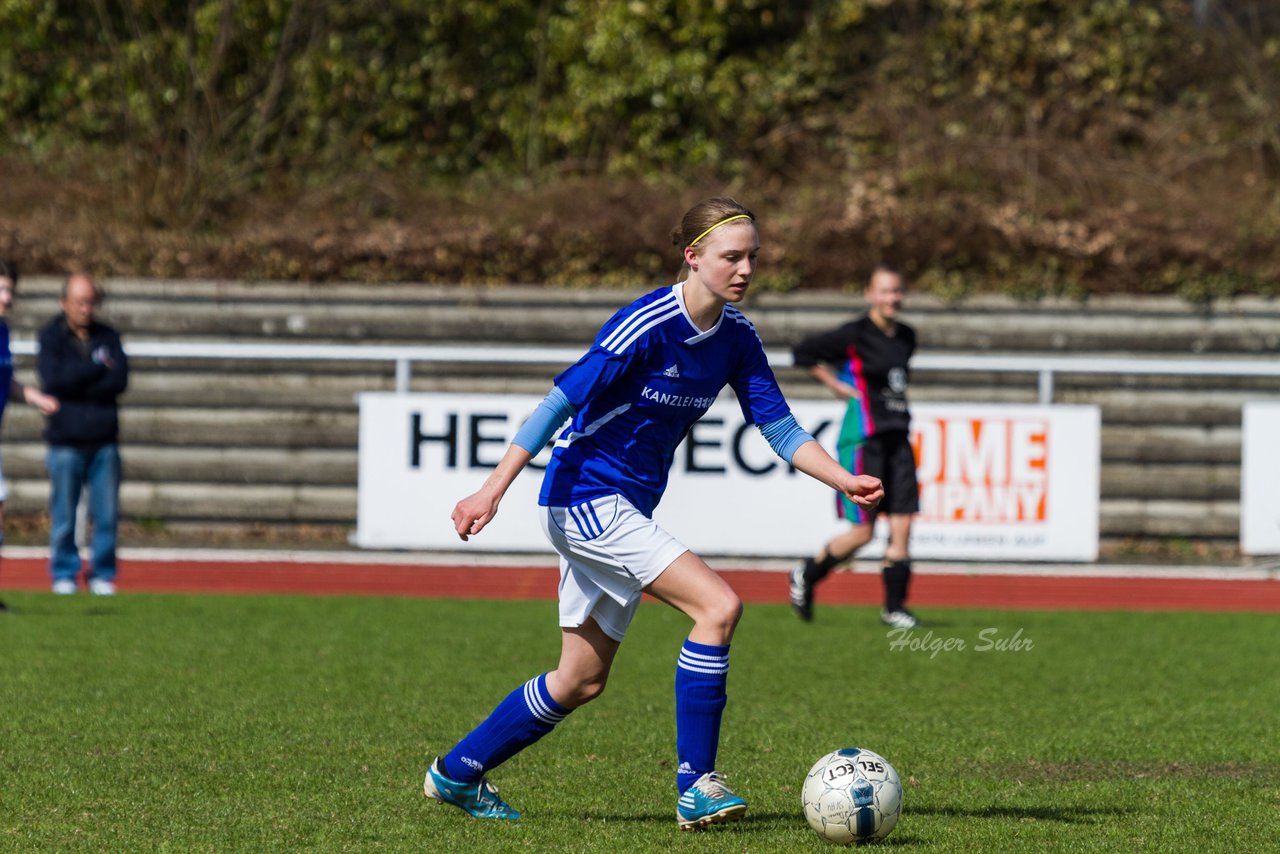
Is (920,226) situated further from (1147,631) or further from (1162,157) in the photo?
(1147,631)

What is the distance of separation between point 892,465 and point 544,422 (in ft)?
16.8

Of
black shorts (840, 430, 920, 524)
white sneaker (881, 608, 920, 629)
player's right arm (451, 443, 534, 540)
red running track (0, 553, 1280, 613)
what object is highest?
player's right arm (451, 443, 534, 540)

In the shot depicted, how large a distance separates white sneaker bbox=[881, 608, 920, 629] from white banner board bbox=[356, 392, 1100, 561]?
263 centimetres

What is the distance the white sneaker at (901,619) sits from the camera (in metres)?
9.60

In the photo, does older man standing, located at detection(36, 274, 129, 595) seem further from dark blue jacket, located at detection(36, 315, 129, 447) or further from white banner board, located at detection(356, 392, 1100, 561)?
white banner board, located at detection(356, 392, 1100, 561)

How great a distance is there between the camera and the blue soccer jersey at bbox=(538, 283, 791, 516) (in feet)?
15.2

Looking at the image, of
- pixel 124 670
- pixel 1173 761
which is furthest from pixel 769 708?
pixel 124 670

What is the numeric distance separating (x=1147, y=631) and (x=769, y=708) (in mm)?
3706

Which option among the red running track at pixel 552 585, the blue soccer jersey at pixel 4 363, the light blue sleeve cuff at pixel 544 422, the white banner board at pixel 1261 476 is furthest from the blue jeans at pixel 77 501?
the white banner board at pixel 1261 476

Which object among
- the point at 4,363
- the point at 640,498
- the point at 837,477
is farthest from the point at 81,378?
the point at 837,477

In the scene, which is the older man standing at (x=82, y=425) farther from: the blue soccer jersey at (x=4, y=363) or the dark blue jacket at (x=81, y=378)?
the blue soccer jersey at (x=4, y=363)

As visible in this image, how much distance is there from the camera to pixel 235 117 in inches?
739

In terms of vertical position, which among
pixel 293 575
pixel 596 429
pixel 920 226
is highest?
pixel 920 226

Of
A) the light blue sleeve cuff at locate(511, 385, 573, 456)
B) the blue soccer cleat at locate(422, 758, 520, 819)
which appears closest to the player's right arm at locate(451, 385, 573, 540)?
the light blue sleeve cuff at locate(511, 385, 573, 456)
